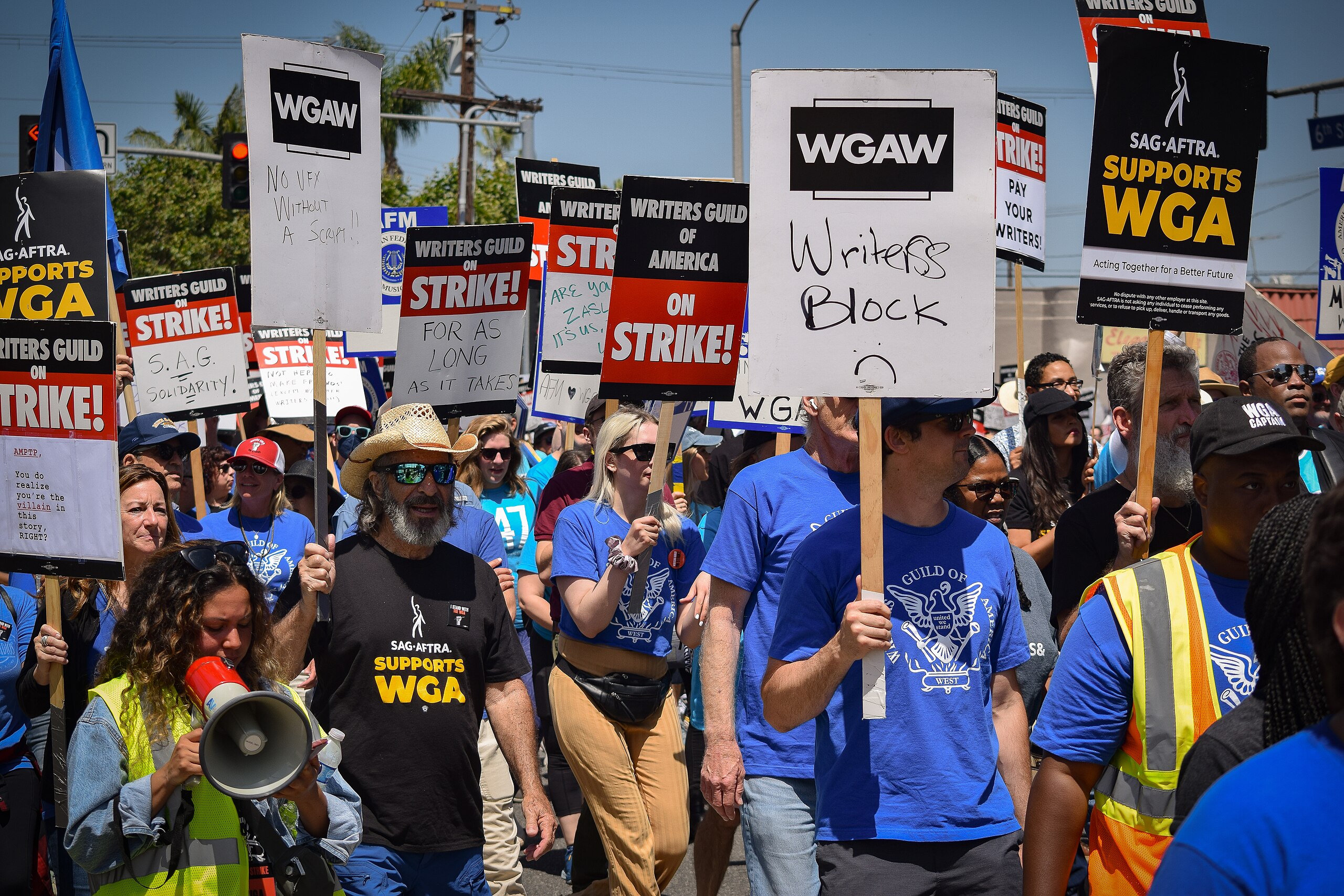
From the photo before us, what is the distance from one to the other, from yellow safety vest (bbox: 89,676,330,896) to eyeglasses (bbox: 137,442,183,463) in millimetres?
3642

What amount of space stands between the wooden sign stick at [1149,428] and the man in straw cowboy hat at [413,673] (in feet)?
6.94

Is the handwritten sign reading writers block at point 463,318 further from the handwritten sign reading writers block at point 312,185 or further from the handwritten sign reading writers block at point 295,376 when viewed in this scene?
the handwritten sign reading writers block at point 295,376

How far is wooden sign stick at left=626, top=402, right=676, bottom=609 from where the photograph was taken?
5.21m

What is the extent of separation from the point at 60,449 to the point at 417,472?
1.16 meters

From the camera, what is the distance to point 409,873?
4.35m

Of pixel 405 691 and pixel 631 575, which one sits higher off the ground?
pixel 631 575

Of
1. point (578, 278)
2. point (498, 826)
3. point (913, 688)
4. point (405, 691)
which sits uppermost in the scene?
point (578, 278)

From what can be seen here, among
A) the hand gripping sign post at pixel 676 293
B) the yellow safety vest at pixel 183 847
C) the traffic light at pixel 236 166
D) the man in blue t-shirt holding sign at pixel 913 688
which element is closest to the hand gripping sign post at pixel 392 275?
the traffic light at pixel 236 166

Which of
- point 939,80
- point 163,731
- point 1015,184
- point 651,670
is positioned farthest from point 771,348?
point 1015,184

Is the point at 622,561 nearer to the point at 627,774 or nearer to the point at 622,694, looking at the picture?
the point at 622,694

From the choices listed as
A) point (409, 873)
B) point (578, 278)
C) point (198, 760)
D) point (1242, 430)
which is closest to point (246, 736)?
point (198, 760)

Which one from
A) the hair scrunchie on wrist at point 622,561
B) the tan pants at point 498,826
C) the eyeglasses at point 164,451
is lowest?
the tan pants at point 498,826

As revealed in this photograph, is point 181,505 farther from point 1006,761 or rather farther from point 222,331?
point 1006,761

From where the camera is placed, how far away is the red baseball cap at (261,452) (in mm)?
7207
